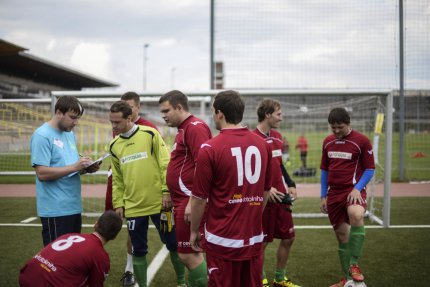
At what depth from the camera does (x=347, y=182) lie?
4625mm

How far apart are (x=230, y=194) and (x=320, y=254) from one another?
11.9 ft

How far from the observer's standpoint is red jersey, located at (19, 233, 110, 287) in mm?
2795

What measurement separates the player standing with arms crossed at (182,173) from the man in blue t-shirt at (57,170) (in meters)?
0.85

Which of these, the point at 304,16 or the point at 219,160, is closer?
the point at 219,160

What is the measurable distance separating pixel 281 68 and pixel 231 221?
7.86 meters

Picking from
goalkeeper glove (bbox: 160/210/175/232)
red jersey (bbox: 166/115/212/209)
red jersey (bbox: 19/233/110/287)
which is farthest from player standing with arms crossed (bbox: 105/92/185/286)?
red jersey (bbox: 19/233/110/287)

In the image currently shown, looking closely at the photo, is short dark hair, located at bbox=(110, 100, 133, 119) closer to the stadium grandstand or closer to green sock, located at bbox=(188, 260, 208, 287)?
green sock, located at bbox=(188, 260, 208, 287)

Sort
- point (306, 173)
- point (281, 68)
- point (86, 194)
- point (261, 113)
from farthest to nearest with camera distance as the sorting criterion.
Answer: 1. point (306, 173)
2. point (86, 194)
3. point (281, 68)
4. point (261, 113)

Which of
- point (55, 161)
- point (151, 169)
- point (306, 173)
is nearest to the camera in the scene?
point (55, 161)

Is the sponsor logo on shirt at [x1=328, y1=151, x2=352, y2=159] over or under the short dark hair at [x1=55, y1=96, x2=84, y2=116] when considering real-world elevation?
under

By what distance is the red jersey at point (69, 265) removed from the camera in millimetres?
2795

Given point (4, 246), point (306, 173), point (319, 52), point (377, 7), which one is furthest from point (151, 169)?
point (306, 173)

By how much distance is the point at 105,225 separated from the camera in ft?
10.1

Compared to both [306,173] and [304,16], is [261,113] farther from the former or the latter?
[306,173]
